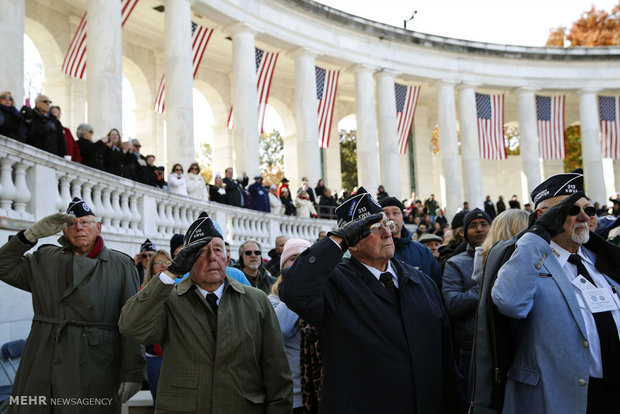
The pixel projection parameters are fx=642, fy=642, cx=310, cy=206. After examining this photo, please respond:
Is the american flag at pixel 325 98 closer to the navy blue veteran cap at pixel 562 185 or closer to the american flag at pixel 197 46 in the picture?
the american flag at pixel 197 46

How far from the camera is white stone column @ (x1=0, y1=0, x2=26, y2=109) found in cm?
1714

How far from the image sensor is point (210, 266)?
218 inches

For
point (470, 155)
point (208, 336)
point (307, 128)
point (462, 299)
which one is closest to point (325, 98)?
point (307, 128)

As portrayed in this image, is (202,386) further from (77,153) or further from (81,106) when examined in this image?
(81,106)

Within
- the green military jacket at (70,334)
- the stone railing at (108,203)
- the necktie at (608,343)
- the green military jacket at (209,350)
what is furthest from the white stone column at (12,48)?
the necktie at (608,343)

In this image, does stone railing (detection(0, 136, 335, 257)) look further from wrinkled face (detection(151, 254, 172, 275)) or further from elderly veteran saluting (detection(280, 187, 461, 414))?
elderly veteran saluting (detection(280, 187, 461, 414))

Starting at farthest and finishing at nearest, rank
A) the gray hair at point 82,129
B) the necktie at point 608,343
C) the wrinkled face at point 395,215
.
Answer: the gray hair at point 82,129 → the wrinkled face at point 395,215 → the necktie at point 608,343

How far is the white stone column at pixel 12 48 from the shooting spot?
675 inches

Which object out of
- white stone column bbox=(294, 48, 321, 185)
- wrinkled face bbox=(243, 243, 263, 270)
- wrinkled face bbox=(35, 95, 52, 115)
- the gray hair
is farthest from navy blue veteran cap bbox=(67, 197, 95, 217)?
white stone column bbox=(294, 48, 321, 185)

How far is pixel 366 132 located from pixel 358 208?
33.1 metres

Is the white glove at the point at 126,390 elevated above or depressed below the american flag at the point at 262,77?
below

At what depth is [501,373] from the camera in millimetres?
4680

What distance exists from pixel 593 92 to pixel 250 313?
47212 mm

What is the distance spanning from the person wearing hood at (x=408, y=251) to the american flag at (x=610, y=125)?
41.0 metres
